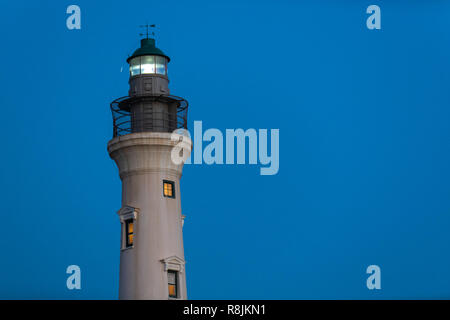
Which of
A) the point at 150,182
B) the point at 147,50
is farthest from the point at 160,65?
the point at 150,182

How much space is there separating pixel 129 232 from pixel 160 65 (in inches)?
371

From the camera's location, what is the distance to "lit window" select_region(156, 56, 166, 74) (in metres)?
56.2

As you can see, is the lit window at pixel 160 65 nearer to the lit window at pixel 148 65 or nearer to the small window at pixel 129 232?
the lit window at pixel 148 65

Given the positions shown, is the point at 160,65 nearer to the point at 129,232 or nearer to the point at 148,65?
the point at 148,65

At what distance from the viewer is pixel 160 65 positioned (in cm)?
5631

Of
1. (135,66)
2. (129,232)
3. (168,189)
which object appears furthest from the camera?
(135,66)

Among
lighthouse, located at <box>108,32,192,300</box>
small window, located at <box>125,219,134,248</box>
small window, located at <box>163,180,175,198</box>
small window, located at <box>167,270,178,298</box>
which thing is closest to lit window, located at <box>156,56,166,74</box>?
lighthouse, located at <box>108,32,192,300</box>

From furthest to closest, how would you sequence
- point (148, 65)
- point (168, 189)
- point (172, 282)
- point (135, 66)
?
1. point (135, 66)
2. point (148, 65)
3. point (168, 189)
4. point (172, 282)

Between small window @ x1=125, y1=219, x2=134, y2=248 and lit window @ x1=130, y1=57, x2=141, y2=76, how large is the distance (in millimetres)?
8273
